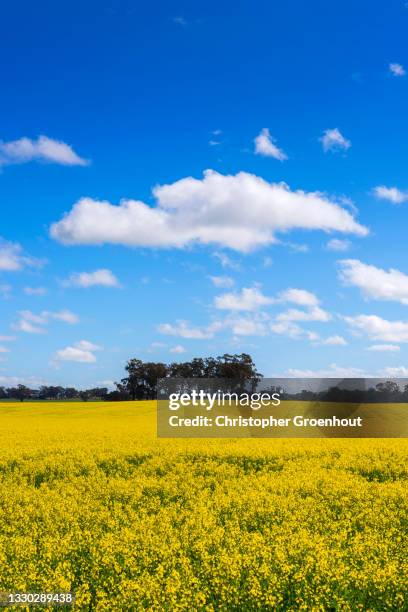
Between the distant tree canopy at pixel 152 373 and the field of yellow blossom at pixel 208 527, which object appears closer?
the field of yellow blossom at pixel 208 527

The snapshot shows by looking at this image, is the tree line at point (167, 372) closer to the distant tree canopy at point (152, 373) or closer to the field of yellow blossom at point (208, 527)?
the distant tree canopy at point (152, 373)

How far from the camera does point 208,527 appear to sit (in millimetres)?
9477

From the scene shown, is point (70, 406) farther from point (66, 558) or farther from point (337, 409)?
point (66, 558)

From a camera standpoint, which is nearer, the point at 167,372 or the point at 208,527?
the point at 208,527

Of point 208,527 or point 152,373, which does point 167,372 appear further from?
point 208,527

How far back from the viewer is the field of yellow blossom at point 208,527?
22.9 ft

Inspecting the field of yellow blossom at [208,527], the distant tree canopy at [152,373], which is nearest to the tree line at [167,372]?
the distant tree canopy at [152,373]

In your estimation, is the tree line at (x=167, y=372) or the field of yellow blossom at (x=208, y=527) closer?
the field of yellow blossom at (x=208, y=527)

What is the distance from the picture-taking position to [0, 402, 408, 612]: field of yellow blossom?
6984mm

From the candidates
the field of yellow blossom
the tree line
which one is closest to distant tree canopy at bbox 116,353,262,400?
the tree line

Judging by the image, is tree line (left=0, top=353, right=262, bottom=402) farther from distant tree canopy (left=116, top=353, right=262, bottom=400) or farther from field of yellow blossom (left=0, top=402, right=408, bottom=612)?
field of yellow blossom (left=0, top=402, right=408, bottom=612)

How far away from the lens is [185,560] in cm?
761

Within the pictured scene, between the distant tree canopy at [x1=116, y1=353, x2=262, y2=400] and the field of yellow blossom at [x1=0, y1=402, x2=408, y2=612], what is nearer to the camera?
the field of yellow blossom at [x1=0, y1=402, x2=408, y2=612]

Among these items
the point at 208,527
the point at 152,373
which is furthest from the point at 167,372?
the point at 208,527
